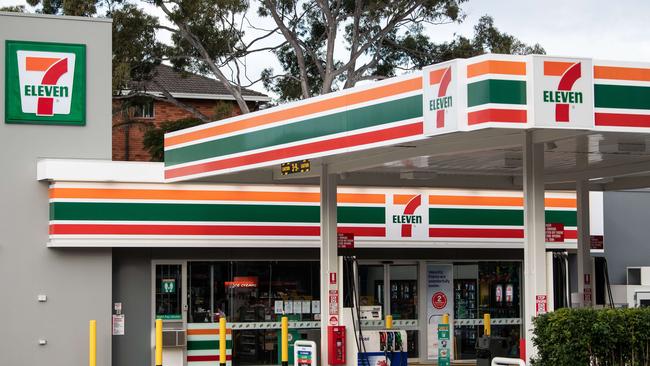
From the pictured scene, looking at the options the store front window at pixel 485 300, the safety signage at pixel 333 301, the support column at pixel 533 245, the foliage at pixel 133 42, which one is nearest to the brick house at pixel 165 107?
the foliage at pixel 133 42

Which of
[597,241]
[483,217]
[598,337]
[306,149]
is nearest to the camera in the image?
[598,337]

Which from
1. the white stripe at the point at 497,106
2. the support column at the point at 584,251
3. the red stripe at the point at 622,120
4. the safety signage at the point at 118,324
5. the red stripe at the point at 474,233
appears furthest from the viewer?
the red stripe at the point at 474,233

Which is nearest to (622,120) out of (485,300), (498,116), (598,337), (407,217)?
(498,116)

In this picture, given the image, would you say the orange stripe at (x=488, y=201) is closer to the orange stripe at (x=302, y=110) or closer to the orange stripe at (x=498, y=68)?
the orange stripe at (x=302, y=110)

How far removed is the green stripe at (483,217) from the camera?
24844 mm

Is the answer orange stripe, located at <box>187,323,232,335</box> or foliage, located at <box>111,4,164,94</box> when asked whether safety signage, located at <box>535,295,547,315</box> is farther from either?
foliage, located at <box>111,4,164,94</box>

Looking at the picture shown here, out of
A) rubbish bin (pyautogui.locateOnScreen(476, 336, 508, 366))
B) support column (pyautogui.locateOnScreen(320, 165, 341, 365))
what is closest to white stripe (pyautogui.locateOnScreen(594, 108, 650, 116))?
rubbish bin (pyautogui.locateOnScreen(476, 336, 508, 366))

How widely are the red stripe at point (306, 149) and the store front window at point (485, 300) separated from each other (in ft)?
24.7

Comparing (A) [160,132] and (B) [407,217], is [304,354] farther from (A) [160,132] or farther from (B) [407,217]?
(A) [160,132]

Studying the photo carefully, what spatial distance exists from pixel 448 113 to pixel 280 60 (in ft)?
104

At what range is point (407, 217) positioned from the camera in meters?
24.6

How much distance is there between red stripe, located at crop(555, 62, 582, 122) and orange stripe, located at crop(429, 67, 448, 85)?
143 centimetres

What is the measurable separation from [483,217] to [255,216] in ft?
17.0

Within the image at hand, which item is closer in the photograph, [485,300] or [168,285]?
[168,285]
